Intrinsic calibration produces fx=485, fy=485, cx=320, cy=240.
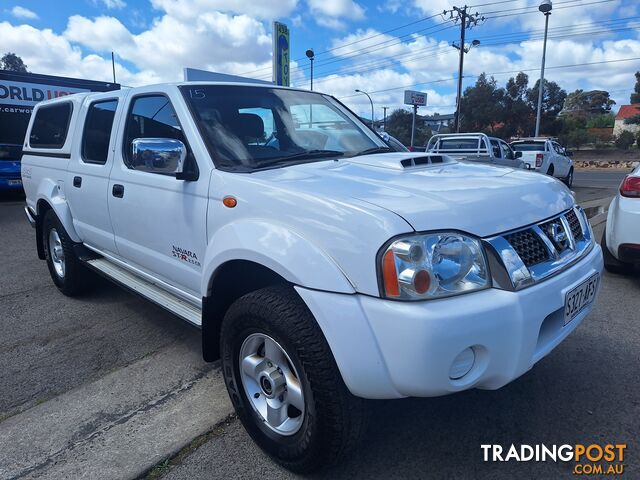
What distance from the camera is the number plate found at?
223cm

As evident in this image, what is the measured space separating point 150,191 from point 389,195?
1.69 meters

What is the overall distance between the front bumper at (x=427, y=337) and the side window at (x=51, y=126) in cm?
360

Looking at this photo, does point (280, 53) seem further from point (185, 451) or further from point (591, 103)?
point (591, 103)

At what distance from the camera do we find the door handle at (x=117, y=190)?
340 cm

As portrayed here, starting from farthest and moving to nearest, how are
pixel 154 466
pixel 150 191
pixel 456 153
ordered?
pixel 456 153 < pixel 150 191 < pixel 154 466

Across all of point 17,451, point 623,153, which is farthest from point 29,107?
point 623,153

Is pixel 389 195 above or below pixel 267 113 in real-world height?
below

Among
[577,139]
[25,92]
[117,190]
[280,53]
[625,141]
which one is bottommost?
[117,190]

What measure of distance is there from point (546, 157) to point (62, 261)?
15967 millimetres

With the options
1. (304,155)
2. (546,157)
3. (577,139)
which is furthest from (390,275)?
(577,139)

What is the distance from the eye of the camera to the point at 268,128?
10.4 feet

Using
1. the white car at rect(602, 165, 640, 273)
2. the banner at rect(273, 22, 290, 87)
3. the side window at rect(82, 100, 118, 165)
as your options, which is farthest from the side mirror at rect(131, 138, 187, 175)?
the banner at rect(273, 22, 290, 87)

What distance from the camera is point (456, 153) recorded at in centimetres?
1546

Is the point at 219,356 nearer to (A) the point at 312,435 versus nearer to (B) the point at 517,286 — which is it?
(A) the point at 312,435
